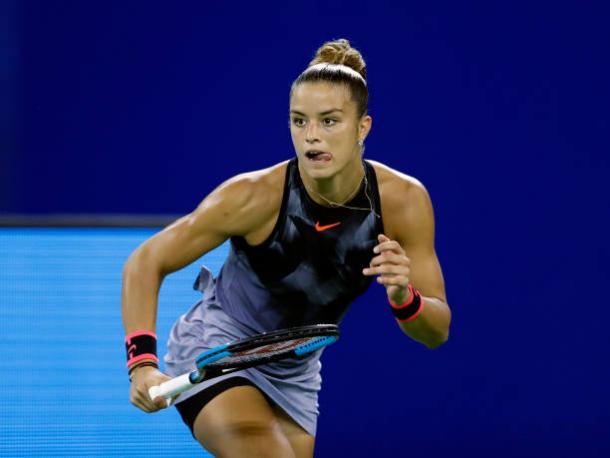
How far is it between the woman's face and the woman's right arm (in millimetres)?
148

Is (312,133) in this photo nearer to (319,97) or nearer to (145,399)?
(319,97)

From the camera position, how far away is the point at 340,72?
2.69 metres

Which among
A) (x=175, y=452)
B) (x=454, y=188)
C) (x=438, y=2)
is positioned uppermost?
(x=438, y=2)

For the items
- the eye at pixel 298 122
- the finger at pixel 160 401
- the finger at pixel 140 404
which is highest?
the eye at pixel 298 122

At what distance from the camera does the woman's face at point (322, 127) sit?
2.61 meters

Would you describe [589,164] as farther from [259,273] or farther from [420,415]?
[259,273]

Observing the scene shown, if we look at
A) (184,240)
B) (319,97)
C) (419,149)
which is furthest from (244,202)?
(419,149)

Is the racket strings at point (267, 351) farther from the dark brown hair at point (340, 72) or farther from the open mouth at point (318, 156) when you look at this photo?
the dark brown hair at point (340, 72)

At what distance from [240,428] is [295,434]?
36 cm

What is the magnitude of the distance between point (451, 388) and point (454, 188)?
705mm

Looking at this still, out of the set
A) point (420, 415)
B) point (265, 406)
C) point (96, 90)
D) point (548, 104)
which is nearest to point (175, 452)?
point (265, 406)

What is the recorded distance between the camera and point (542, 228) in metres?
4.01

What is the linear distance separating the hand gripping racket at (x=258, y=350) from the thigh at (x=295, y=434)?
399 millimetres

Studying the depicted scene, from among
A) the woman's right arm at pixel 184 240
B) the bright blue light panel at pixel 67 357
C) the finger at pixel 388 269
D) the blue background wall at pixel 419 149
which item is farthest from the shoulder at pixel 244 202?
the blue background wall at pixel 419 149
